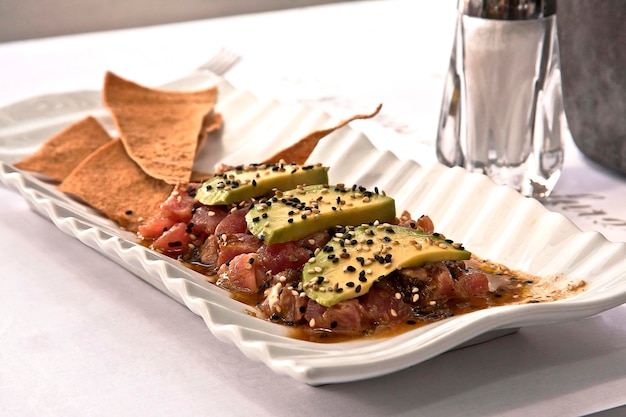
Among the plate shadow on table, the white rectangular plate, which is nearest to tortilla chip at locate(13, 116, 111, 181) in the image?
the white rectangular plate

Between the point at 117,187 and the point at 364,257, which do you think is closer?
the point at 364,257

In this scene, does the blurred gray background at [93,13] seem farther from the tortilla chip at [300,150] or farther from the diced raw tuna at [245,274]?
the diced raw tuna at [245,274]

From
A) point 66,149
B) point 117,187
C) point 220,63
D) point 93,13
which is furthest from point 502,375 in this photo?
point 93,13

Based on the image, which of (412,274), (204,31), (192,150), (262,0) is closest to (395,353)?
(412,274)

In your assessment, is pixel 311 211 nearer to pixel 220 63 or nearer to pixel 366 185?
pixel 366 185

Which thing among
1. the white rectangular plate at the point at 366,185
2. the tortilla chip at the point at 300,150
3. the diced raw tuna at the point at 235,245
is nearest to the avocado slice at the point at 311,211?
the diced raw tuna at the point at 235,245

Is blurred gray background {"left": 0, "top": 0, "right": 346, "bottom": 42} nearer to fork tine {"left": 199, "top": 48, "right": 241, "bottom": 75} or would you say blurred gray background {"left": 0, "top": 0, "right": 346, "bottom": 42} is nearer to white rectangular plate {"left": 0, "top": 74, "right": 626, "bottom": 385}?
fork tine {"left": 199, "top": 48, "right": 241, "bottom": 75}
